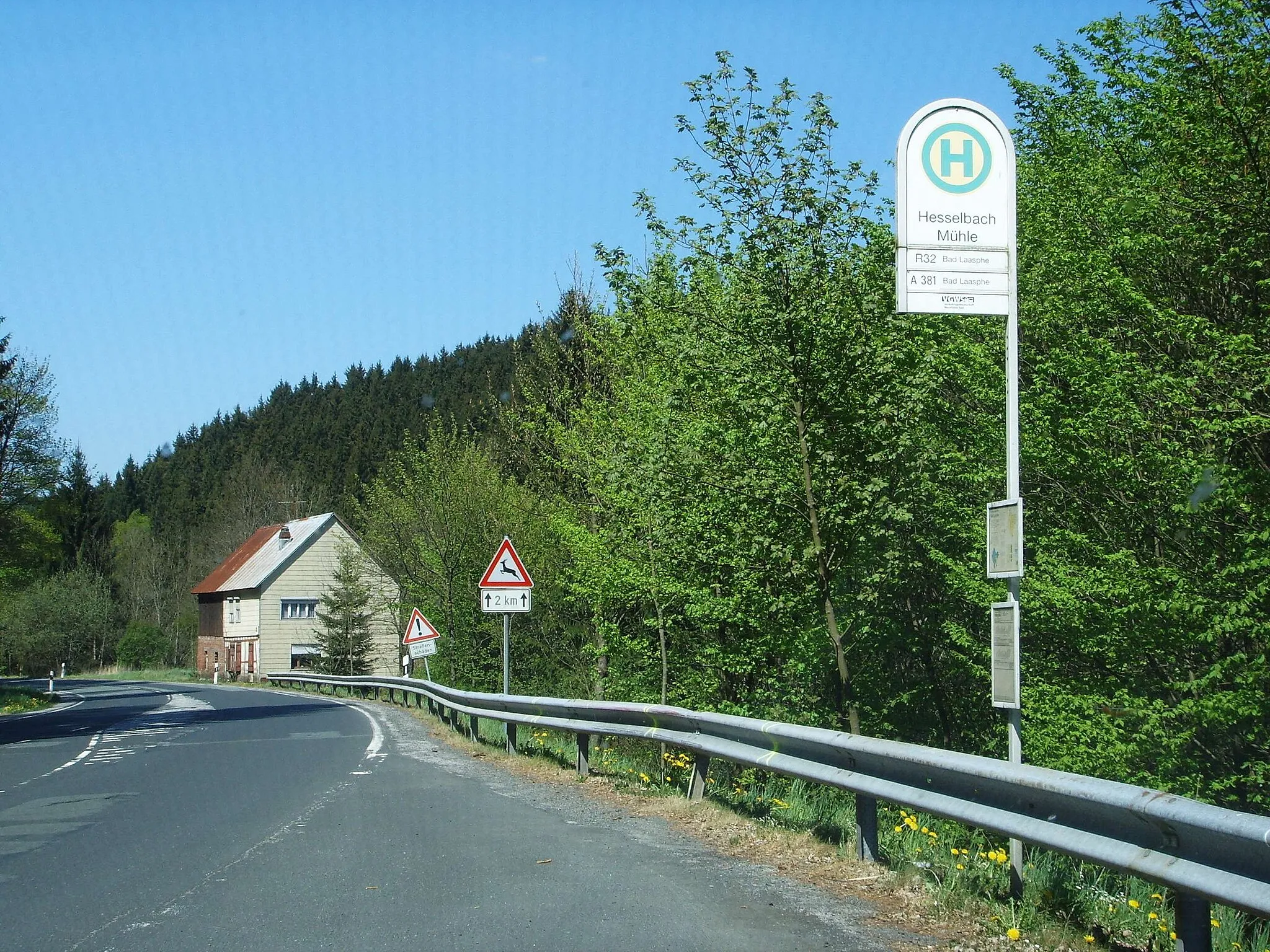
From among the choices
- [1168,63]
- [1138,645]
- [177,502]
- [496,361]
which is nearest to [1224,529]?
[1138,645]

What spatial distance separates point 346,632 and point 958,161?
55.5 metres

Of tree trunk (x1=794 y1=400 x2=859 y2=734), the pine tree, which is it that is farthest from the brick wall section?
tree trunk (x1=794 y1=400 x2=859 y2=734)

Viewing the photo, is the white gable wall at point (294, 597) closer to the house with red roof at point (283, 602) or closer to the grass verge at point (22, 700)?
the house with red roof at point (283, 602)

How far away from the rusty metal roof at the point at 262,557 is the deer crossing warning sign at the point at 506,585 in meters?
60.5

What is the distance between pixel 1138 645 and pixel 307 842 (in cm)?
971

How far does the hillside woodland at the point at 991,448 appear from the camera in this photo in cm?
1266

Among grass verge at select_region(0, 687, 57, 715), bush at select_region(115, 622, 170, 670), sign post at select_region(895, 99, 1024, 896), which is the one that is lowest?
bush at select_region(115, 622, 170, 670)

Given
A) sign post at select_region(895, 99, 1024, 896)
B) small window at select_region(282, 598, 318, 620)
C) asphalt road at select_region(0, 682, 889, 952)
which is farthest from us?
small window at select_region(282, 598, 318, 620)

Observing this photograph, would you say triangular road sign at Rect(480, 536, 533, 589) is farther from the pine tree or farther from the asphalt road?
the pine tree

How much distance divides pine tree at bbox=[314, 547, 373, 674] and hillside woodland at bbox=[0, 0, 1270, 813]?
38.8 meters

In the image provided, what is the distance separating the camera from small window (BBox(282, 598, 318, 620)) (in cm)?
7512

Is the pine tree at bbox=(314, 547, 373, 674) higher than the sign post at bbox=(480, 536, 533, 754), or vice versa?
the sign post at bbox=(480, 536, 533, 754)

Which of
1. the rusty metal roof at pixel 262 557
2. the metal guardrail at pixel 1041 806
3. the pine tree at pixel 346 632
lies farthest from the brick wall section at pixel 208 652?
the metal guardrail at pixel 1041 806

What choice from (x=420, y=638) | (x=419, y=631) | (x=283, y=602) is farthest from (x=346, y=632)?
(x=420, y=638)
